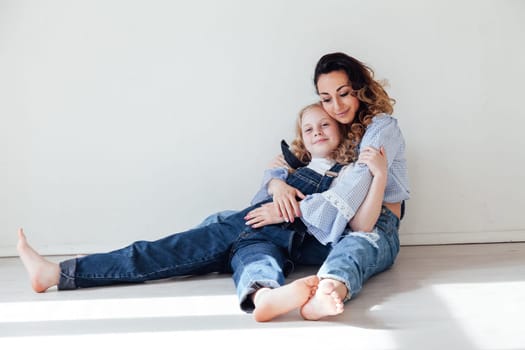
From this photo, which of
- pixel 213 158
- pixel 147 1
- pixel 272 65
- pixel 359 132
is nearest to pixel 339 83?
pixel 359 132

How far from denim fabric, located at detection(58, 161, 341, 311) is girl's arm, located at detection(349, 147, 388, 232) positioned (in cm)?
15

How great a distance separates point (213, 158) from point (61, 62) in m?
0.61

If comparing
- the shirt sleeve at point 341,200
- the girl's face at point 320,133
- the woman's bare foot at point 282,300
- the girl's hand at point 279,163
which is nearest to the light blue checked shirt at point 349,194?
the shirt sleeve at point 341,200

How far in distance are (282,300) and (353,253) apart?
30 centimetres

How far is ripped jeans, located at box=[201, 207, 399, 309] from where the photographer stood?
1.63m

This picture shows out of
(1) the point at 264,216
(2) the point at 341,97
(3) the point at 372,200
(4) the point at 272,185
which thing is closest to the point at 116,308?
(1) the point at 264,216

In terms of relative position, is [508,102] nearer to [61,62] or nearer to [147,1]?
[147,1]

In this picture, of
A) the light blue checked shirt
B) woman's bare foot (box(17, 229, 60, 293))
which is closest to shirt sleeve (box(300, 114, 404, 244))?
the light blue checked shirt

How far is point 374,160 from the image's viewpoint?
1.87 m

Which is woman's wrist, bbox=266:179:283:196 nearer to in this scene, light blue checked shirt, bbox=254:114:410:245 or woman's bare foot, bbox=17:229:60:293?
light blue checked shirt, bbox=254:114:410:245

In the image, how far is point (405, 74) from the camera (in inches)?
91.0

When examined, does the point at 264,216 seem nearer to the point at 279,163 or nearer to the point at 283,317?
the point at 279,163

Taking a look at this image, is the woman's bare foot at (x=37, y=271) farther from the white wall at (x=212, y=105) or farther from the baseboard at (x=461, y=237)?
the baseboard at (x=461, y=237)

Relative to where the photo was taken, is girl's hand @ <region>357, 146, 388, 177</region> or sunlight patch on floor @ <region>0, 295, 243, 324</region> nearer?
sunlight patch on floor @ <region>0, 295, 243, 324</region>
